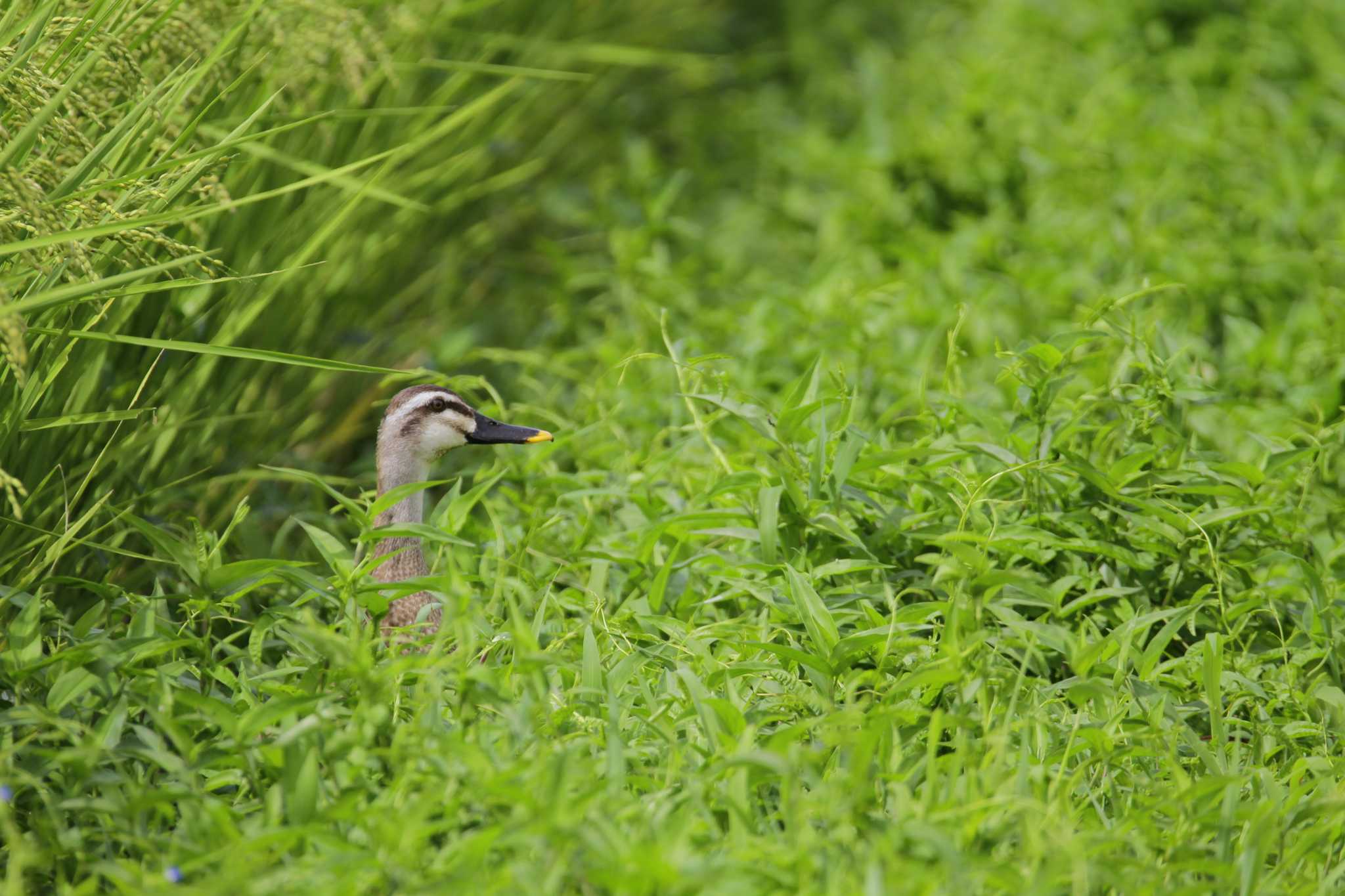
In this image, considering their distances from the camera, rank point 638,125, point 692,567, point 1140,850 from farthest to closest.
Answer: point 638,125 < point 692,567 < point 1140,850

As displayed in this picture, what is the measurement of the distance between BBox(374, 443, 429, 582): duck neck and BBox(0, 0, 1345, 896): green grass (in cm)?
12

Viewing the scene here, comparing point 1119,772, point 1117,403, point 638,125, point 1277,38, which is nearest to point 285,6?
point 1117,403

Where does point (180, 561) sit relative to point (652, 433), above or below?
above

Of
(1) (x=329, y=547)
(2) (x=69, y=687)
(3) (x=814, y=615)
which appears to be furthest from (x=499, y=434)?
(2) (x=69, y=687)

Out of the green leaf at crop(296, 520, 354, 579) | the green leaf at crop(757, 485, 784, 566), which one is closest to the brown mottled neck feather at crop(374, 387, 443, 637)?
the green leaf at crop(296, 520, 354, 579)

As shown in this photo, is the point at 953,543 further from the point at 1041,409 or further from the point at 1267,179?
the point at 1267,179

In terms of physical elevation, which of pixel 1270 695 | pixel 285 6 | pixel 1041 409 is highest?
pixel 285 6

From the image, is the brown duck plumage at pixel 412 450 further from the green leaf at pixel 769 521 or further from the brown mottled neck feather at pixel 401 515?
the green leaf at pixel 769 521

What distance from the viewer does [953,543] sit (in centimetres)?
232

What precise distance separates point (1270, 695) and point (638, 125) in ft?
14.6

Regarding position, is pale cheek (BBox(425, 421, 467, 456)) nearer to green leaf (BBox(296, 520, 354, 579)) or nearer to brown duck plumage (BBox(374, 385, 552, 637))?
brown duck plumage (BBox(374, 385, 552, 637))

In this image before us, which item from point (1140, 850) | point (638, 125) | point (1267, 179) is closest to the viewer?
point (1140, 850)

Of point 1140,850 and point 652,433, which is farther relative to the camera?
point 652,433

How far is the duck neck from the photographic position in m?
2.83
